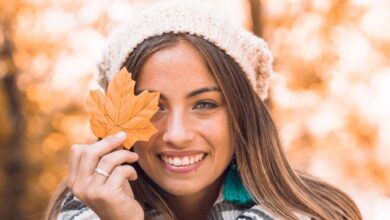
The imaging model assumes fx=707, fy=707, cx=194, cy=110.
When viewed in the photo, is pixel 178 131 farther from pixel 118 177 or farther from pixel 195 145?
pixel 118 177

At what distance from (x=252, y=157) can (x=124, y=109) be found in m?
0.70

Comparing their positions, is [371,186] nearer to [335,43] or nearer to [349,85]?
[349,85]

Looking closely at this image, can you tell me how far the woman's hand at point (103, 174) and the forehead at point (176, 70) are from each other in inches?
11.8

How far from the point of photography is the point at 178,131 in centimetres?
269

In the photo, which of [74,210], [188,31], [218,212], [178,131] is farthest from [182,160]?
[74,210]

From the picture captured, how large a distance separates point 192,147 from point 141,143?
22 centimetres

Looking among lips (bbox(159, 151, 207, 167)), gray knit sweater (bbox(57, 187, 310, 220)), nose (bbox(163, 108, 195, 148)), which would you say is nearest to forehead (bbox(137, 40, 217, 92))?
nose (bbox(163, 108, 195, 148))

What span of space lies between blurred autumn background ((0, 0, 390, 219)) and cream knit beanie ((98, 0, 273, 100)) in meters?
3.44

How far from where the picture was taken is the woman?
8.52 ft

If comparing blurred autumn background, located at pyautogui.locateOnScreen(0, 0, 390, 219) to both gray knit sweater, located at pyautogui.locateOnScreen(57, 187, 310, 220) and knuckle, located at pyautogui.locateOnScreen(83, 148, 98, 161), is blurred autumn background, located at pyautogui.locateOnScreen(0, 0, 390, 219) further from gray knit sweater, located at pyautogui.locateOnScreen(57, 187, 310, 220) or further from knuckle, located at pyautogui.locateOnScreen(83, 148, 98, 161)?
knuckle, located at pyautogui.locateOnScreen(83, 148, 98, 161)

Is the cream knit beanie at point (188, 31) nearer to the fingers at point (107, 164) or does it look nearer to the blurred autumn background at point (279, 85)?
the fingers at point (107, 164)

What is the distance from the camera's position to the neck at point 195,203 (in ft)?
10.5

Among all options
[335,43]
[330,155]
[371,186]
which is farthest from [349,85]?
[371,186]

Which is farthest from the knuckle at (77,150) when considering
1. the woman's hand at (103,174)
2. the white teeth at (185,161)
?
the white teeth at (185,161)
